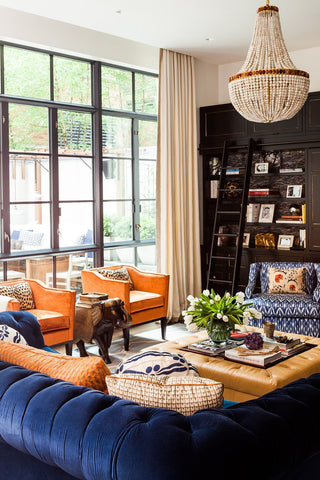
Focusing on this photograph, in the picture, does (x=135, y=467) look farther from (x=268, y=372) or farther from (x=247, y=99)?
(x=247, y=99)

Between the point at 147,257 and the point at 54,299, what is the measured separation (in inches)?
94.9

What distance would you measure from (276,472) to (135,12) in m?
4.77

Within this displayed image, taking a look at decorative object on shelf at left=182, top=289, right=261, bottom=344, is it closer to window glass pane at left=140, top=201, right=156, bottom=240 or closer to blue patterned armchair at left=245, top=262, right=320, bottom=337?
blue patterned armchair at left=245, top=262, right=320, bottom=337

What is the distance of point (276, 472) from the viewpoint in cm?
177

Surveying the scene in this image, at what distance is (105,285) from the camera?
19.6 ft

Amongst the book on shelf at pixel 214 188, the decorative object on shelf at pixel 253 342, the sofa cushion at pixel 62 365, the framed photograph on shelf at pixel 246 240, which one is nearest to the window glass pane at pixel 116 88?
the book on shelf at pixel 214 188

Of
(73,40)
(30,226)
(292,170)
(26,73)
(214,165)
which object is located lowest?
(30,226)

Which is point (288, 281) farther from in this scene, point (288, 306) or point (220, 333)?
point (220, 333)

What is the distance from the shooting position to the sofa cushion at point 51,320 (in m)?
5.05

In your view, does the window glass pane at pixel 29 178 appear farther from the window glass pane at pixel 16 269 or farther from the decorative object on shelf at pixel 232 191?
the decorative object on shelf at pixel 232 191

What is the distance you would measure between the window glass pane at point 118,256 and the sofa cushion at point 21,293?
65.7 inches

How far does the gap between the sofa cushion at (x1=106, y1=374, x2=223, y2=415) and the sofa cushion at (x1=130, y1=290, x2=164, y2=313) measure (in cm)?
372

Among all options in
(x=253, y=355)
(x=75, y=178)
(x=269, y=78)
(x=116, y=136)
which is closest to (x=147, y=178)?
(x=116, y=136)

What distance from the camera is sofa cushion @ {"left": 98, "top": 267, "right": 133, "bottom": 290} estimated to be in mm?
6294
